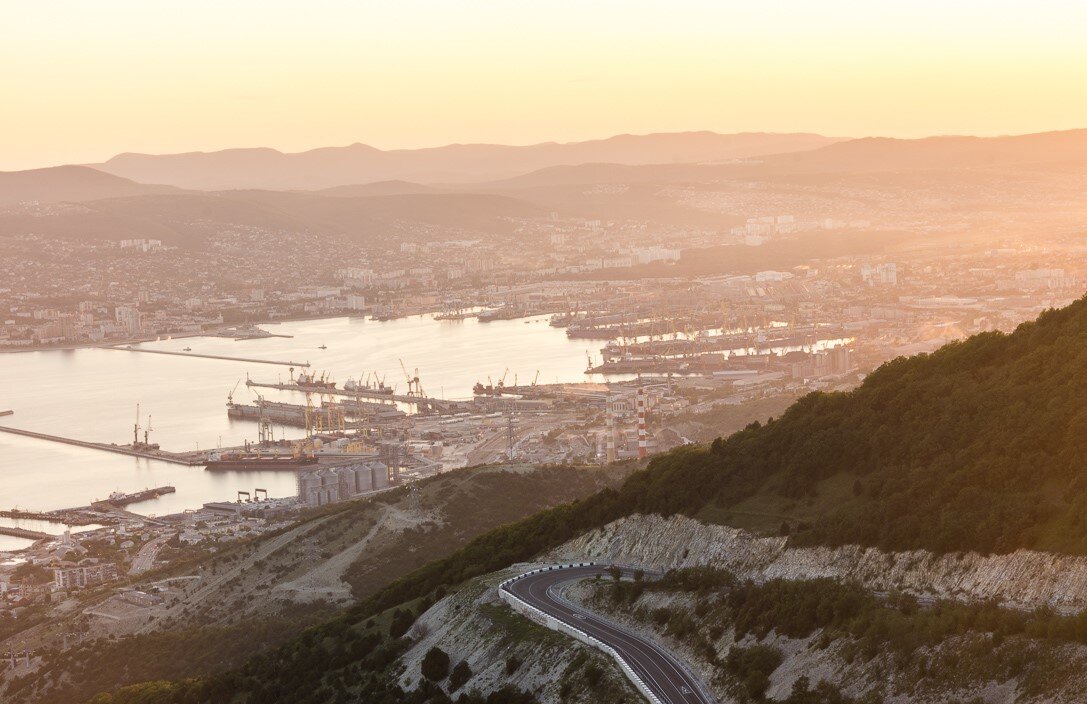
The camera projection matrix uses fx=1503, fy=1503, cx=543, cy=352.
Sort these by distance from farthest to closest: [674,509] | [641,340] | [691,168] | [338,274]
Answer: [691,168]
[338,274]
[641,340]
[674,509]

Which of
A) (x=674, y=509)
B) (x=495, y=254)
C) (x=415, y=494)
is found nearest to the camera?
(x=674, y=509)

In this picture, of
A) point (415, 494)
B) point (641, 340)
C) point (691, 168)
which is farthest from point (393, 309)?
point (691, 168)

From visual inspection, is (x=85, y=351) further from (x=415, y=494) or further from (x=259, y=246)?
(x=415, y=494)

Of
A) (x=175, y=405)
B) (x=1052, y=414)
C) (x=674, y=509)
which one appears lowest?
(x=175, y=405)

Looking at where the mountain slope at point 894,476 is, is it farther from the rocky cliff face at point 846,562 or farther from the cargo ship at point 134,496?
the cargo ship at point 134,496

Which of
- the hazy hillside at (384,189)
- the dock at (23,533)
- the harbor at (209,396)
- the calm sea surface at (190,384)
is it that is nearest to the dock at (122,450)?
the harbor at (209,396)

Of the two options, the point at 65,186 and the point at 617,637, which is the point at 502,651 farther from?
the point at 65,186

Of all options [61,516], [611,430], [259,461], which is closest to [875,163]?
[611,430]
